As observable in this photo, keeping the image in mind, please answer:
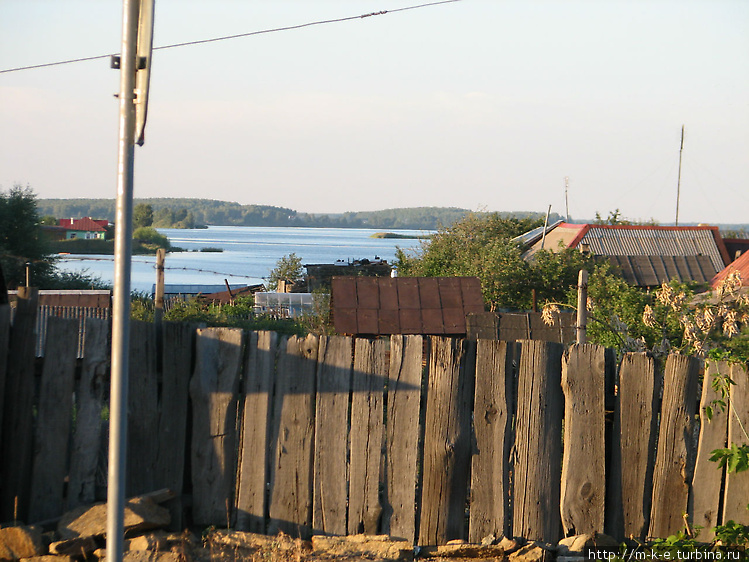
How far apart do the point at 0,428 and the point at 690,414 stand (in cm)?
385

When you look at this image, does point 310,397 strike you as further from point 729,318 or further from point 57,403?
point 729,318

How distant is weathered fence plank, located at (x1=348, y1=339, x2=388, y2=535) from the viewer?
410cm

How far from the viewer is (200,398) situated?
162 inches

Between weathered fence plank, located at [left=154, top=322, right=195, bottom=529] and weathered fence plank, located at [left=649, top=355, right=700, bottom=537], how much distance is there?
2.71 meters

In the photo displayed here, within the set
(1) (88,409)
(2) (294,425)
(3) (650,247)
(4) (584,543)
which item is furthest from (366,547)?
(3) (650,247)

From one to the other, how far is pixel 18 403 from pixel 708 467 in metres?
3.88

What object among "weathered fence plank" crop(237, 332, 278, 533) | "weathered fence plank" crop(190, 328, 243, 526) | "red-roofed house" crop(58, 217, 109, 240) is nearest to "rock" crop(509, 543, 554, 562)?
"weathered fence plank" crop(237, 332, 278, 533)

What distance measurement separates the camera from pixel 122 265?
8.50ft

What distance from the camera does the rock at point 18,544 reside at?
11.7ft

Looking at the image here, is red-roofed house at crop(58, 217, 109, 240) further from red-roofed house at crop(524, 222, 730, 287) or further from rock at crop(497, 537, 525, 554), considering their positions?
rock at crop(497, 537, 525, 554)

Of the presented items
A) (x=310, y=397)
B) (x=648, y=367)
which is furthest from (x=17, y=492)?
(x=648, y=367)

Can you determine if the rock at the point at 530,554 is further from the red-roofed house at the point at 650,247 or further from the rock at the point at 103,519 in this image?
the red-roofed house at the point at 650,247

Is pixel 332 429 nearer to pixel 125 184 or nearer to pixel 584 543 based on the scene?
pixel 584 543

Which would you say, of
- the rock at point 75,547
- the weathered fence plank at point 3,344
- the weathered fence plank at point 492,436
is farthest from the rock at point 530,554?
the weathered fence plank at point 3,344
